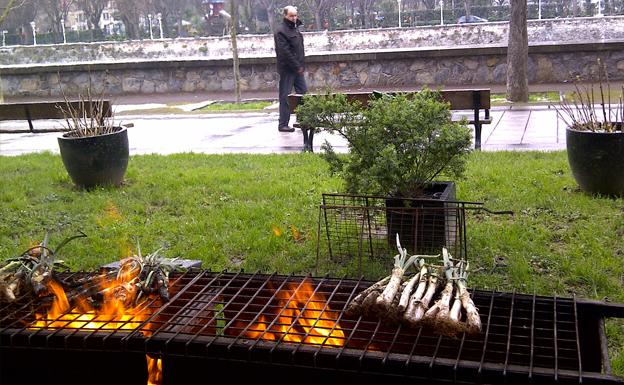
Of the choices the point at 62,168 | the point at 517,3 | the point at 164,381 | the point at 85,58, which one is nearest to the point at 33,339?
the point at 164,381

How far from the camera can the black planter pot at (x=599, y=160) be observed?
7.10 m

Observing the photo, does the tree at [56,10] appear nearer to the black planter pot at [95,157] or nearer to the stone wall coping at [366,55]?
the stone wall coping at [366,55]

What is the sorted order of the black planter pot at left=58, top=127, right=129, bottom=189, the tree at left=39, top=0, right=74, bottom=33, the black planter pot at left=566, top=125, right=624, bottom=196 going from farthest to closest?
the tree at left=39, top=0, right=74, bottom=33, the black planter pot at left=58, top=127, right=129, bottom=189, the black planter pot at left=566, top=125, right=624, bottom=196

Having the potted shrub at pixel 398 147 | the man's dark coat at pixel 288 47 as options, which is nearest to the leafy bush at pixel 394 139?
the potted shrub at pixel 398 147

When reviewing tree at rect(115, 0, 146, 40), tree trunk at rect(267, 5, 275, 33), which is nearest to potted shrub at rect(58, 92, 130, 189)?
tree trunk at rect(267, 5, 275, 33)

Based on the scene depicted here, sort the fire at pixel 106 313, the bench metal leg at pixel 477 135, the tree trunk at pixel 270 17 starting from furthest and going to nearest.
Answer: the tree trunk at pixel 270 17 → the bench metal leg at pixel 477 135 → the fire at pixel 106 313

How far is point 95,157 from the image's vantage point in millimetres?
8617

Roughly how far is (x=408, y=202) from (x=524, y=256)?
A: 3.54 ft

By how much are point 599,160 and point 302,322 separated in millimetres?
4740

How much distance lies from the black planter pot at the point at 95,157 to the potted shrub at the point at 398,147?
11.5ft

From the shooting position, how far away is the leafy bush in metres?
5.67

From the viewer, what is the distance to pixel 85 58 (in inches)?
1046

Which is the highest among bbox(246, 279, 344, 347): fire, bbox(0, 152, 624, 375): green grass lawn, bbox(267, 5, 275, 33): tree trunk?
bbox(267, 5, 275, 33): tree trunk

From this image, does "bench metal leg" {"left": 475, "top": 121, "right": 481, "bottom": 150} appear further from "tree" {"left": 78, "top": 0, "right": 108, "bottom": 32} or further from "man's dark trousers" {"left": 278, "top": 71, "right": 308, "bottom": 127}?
"tree" {"left": 78, "top": 0, "right": 108, "bottom": 32}
